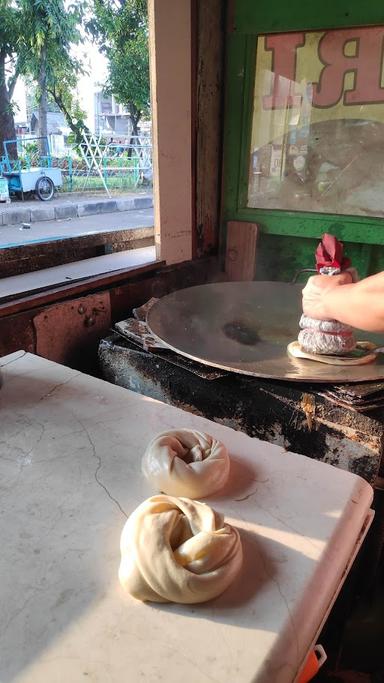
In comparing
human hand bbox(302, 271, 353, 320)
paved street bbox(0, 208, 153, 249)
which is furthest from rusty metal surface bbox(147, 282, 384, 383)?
paved street bbox(0, 208, 153, 249)

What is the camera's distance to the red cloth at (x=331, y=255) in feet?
6.40

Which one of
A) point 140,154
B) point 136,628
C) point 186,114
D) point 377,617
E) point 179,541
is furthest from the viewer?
point 140,154

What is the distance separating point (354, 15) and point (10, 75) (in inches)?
81.5

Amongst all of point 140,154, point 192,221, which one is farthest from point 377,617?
point 140,154

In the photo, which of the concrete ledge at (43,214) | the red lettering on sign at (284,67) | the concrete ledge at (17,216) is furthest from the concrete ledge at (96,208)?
the red lettering on sign at (284,67)

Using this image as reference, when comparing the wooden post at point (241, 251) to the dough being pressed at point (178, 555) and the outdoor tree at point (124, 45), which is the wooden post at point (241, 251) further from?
the dough being pressed at point (178, 555)

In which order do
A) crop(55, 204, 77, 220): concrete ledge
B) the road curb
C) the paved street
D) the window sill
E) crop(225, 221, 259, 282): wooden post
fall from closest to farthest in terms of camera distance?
1. the window sill
2. the paved street
3. crop(225, 221, 259, 282): wooden post
4. the road curb
5. crop(55, 204, 77, 220): concrete ledge

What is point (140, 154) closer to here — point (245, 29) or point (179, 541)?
point (245, 29)

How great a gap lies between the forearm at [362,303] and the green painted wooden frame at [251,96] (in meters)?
1.47

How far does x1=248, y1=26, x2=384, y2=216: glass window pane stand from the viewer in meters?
2.78

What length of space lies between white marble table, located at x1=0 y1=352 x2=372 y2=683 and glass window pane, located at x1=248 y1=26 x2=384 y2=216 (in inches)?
81.5

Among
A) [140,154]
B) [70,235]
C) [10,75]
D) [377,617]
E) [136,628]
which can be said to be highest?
[10,75]

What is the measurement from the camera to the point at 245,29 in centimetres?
306

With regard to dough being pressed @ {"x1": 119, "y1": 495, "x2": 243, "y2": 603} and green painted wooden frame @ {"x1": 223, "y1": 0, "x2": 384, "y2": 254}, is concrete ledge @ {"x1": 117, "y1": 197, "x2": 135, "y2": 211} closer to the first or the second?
green painted wooden frame @ {"x1": 223, "y1": 0, "x2": 384, "y2": 254}
